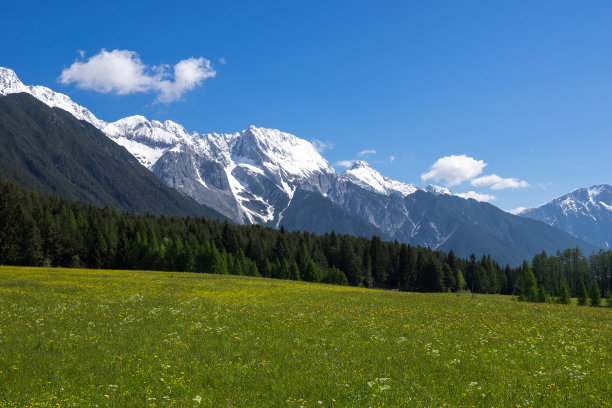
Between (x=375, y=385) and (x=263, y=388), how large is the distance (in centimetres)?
370

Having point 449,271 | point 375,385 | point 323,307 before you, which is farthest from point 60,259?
point 449,271

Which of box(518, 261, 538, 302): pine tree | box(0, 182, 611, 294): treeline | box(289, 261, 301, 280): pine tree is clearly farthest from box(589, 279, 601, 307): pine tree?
box(289, 261, 301, 280): pine tree

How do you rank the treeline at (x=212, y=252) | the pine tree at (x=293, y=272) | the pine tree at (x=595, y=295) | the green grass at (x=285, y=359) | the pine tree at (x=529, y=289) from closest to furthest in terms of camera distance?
the green grass at (x=285, y=359) → the pine tree at (x=529, y=289) → the pine tree at (x=595, y=295) → the treeline at (x=212, y=252) → the pine tree at (x=293, y=272)

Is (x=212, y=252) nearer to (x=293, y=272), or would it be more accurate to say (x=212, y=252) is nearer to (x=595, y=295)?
(x=293, y=272)

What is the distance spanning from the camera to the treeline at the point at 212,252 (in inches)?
3285

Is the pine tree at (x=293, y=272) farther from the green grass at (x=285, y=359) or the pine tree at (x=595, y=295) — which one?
the green grass at (x=285, y=359)

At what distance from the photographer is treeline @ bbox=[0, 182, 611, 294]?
8344 centimetres

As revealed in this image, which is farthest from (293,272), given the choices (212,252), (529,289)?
(529,289)

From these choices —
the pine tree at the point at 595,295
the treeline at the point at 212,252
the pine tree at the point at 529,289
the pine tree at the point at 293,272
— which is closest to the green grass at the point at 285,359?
the pine tree at the point at 529,289

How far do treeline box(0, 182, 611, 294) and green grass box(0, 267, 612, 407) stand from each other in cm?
6837

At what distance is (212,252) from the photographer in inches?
3760

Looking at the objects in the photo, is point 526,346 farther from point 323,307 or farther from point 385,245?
point 385,245

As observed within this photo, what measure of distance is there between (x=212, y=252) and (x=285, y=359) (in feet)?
276

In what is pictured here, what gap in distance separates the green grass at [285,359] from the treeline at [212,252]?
224ft
